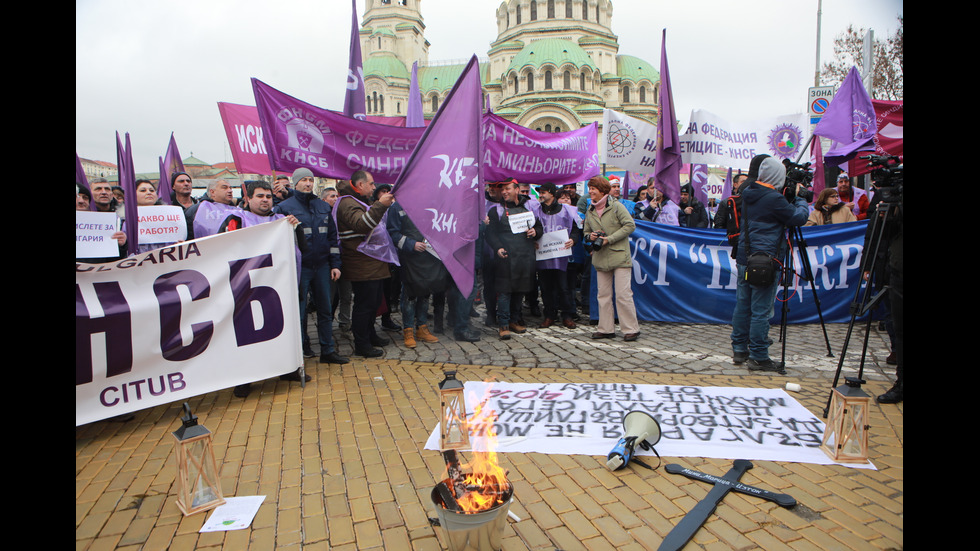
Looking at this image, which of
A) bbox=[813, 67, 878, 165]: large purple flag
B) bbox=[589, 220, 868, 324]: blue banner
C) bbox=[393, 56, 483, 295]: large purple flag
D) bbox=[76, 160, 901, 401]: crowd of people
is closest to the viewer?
bbox=[393, 56, 483, 295]: large purple flag

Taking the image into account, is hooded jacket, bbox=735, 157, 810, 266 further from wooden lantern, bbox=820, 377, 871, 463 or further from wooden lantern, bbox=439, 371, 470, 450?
wooden lantern, bbox=439, 371, 470, 450

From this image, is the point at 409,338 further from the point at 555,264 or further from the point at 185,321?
the point at 185,321

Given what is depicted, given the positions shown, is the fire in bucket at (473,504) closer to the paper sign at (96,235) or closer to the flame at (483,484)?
the flame at (483,484)

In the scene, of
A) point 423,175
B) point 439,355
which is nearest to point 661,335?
point 439,355

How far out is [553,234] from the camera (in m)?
7.20

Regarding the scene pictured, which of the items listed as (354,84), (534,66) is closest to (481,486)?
(354,84)

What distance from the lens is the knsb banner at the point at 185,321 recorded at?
394 centimetres

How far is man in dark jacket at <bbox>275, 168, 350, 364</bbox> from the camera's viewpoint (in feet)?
18.2

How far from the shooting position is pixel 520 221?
6.81 meters

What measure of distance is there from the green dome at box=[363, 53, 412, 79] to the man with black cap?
235 ft

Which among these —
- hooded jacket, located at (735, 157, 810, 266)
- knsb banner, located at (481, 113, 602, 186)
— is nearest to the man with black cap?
knsb banner, located at (481, 113, 602, 186)

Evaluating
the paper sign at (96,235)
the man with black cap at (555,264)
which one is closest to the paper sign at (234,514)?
the paper sign at (96,235)

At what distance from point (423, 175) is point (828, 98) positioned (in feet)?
37.7
